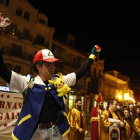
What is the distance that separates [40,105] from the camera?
81.4 inches

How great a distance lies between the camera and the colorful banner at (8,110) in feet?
19.7

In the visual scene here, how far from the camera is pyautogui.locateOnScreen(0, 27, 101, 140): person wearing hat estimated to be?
199 centimetres

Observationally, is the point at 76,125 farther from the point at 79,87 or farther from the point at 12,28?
the point at 79,87

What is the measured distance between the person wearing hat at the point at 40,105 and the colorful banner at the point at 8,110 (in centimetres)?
443

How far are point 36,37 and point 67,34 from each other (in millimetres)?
8218

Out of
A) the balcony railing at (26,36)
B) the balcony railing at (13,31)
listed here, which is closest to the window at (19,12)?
the balcony railing at (13,31)

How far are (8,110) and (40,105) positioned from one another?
15.5 ft

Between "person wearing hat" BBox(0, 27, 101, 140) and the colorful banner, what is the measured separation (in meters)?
4.43

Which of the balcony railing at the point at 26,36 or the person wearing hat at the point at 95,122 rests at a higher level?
the balcony railing at the point at 26,36

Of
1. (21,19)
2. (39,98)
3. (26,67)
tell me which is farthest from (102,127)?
(21,19)

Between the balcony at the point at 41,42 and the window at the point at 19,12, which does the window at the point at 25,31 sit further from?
the window at the point at 19,12

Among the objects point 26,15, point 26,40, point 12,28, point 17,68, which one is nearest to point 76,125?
point 17,68

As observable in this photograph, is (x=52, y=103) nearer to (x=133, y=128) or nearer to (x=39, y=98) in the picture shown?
(x=39, y=98)

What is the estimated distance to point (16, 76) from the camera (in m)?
2.06
